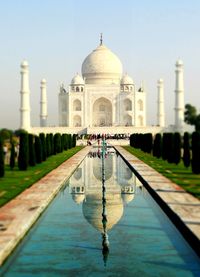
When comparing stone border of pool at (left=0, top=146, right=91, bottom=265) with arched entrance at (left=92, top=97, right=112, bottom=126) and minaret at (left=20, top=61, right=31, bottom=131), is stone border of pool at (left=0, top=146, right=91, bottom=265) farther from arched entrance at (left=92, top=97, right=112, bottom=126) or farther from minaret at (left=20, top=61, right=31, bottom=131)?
arched entrance at (left=92, top=97, right=112, bottom=126)

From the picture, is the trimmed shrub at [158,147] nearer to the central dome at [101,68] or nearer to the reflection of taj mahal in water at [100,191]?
the reflection of taj mahal in water at [100,191]

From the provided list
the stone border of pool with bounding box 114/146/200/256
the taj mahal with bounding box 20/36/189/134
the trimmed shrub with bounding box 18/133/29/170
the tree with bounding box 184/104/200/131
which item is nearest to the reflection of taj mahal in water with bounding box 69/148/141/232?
the stone border of pool with bounding box 114/146/200/256

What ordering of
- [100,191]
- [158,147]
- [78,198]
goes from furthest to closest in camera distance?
[158,147] → [100,191] → [78,198]

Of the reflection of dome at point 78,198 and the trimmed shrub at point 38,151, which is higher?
the trimmed shrub at point 38,151

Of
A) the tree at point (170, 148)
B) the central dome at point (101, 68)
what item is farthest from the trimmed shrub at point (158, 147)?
the central dome at point (101, 68)

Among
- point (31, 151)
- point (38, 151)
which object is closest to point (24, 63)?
point (38, 151)

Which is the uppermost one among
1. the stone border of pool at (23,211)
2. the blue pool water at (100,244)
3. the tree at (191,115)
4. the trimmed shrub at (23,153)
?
the tree at (191,115)

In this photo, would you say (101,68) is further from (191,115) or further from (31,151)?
(31,151)
